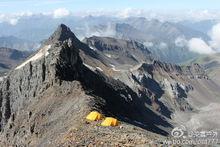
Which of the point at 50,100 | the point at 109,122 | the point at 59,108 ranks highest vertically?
the point at 109,122

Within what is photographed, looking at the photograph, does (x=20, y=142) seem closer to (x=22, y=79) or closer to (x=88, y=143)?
(x=22, y=79)

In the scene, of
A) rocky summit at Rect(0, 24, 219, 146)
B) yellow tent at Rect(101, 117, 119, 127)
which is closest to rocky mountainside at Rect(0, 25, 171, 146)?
rocky summit at Rect(0, 24, 219, 146)

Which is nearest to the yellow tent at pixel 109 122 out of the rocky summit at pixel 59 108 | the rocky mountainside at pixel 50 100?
the rocky summit at pixel 59 108

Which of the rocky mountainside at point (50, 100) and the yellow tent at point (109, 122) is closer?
the yellow tent at point (109, 122)

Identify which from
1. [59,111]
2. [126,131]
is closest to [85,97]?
[59,111]

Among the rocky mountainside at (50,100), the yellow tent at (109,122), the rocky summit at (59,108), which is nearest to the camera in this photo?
the rocky summit at (59,108)

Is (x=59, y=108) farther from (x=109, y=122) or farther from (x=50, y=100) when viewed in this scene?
(x=109, y=122)

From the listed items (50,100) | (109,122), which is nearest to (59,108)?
(50,100)

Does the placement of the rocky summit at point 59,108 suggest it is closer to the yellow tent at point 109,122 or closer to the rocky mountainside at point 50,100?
the rocky mountainside at point 50,100

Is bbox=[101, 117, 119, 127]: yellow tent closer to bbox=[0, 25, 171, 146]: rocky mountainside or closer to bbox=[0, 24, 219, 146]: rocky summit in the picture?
bbox=[0, 24, 219, 146]: rocky summit

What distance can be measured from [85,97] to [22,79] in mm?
56024

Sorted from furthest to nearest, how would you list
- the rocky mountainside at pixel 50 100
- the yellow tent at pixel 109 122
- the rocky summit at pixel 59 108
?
1. the rocky mountainside at pixel 50 100
2. the yellow tent at pixel 109 122
3. the rocky summit at pixel 59 108

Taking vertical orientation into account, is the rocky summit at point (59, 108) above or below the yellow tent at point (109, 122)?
below

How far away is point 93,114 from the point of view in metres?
83.9
